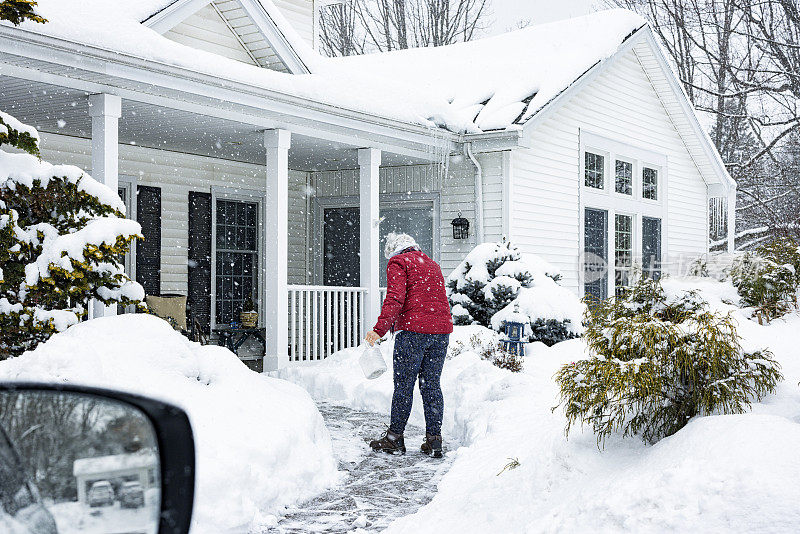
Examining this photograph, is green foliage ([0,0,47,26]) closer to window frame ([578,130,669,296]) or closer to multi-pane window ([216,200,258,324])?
multi-pane window ([216,200,258,324])

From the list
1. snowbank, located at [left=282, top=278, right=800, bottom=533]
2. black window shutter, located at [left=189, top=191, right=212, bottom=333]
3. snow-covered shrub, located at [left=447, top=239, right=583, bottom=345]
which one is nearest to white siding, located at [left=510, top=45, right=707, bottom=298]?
snow-covered shrub, located at [left=447, top=239, right=583, bottom=345]

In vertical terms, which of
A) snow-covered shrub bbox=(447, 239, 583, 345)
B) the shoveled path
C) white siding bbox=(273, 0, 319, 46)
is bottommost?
the shoveled path

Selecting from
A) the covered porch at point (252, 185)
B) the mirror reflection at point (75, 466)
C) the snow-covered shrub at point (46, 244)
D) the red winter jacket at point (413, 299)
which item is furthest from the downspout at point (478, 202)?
the mirror reflection at point (75, 466)

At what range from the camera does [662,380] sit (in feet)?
14.8

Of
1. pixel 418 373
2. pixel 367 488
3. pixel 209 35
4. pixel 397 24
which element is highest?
pixel 397 24

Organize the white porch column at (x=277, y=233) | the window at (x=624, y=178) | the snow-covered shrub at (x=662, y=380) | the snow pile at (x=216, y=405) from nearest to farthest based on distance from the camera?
the snow-covered shrub at (x=662, y=380) < the snow pile at (x=216, y=405) < the white porch column at (x=277, y=233) < the window at (x=624, y=178)

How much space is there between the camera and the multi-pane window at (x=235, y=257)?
40.0 feet

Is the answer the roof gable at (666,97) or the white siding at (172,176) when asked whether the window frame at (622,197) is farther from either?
the white siding at (172,176)

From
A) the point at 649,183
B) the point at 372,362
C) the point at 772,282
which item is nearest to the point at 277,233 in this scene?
the point at 372,362

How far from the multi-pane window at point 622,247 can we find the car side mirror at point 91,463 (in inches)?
541

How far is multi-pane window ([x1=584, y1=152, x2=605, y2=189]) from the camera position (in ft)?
45.8

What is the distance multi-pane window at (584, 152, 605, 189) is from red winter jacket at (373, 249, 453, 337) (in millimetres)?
8181

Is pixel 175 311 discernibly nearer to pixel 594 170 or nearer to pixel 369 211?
pixel 369 211

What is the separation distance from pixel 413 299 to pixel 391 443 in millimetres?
1146
